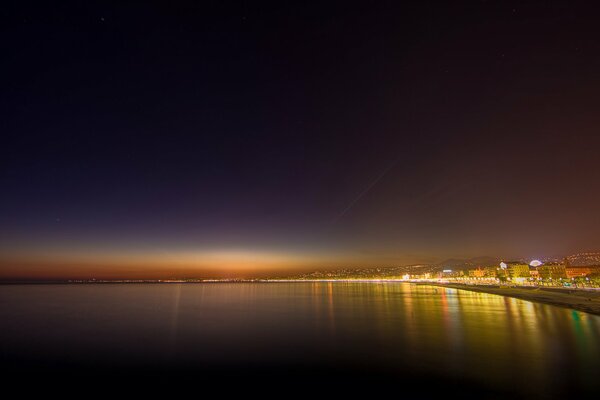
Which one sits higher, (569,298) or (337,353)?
(569,298)

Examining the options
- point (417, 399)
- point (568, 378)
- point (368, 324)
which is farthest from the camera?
point (368, 324)

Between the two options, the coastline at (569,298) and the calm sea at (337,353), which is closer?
the calm sea at (337,353)

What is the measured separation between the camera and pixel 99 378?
18062 millimetres

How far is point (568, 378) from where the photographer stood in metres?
16.4

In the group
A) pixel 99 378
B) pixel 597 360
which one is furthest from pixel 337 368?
pixel 597 360

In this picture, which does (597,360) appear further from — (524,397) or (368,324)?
(368,324)

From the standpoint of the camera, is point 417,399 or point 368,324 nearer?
point 417,399

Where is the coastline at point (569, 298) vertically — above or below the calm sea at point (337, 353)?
above

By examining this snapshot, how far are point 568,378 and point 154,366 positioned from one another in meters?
21.5

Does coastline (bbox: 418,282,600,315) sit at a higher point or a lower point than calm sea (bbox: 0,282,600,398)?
higher

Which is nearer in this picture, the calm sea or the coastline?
the calm sea

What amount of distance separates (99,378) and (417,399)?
1580 centimetres

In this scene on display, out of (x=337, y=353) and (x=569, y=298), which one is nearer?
(x=337, y=353)

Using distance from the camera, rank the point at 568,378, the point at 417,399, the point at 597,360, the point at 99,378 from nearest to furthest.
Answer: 1. the point at 417,399
2. the point at 568,378
3. the point at 99,378
4. the point at 597,360
